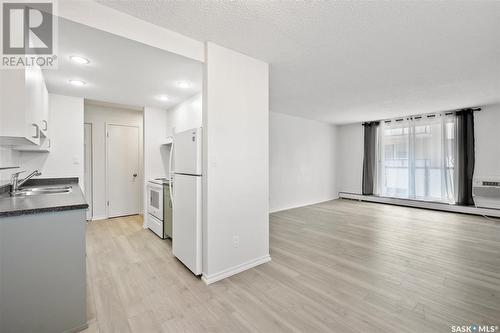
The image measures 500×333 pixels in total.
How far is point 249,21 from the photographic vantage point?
1.90 m

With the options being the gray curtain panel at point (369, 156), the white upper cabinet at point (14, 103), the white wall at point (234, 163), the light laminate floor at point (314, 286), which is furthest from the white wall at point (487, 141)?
the white upper cabinet at point (14, 103)

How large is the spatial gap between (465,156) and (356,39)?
4823 mm

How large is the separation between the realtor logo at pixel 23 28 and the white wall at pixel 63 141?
1.95 metres

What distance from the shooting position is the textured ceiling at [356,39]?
5.70ft

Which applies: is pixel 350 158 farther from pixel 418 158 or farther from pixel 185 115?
pixel 185 115

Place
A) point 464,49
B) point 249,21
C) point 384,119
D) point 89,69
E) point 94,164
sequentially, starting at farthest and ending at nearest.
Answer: point 384,119 < point 94,164 < point 89,69 < point 464,49 < point 249,21

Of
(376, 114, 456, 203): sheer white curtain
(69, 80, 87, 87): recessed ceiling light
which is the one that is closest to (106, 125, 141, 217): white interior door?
(69, 80, 87, 87): recessed ceiling light

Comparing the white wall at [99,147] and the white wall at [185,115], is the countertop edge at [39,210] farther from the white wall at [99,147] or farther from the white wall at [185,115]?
the white wall at [99,147]

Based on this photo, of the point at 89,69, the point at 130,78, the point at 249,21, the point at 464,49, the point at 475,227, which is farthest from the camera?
the point at 475,227

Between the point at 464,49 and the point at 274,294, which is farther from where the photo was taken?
the point at 464,49

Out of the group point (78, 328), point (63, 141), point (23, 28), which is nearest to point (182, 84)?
point (23, 28)

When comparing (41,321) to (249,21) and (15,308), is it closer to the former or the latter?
(15,308)

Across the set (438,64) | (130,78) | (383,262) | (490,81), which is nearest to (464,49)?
(438,64)

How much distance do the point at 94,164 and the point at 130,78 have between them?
2.66 metres
